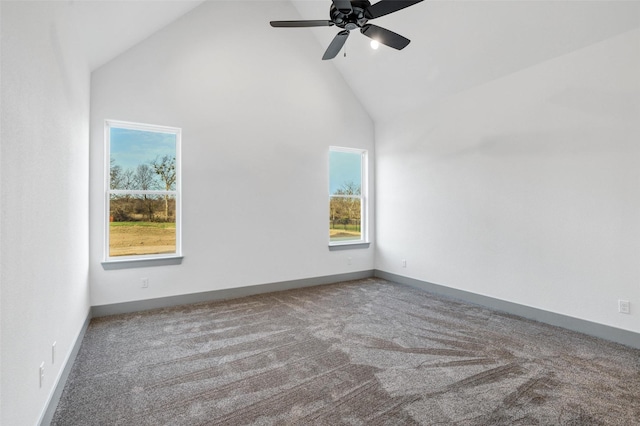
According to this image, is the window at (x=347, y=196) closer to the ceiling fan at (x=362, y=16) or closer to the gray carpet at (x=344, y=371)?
the gray carpet at (x=344, y=371)

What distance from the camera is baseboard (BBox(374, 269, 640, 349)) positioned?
3.10m

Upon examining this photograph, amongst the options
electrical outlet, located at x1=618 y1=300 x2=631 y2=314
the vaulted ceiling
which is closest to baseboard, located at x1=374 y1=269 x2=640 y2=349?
electrical outlet, located at x1=618 y1=300 x2=631 y2=314

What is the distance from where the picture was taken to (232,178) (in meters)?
4.62

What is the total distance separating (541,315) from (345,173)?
11.6ft

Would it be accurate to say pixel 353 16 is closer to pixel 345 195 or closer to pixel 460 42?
pixel 460 42

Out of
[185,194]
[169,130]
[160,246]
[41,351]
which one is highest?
[169,130]

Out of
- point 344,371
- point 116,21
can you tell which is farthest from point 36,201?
point 116,21

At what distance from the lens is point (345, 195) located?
5852 mm

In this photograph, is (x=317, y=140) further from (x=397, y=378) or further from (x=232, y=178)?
(x=397, y=378)

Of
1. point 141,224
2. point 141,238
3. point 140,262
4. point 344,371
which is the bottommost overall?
point 344,371

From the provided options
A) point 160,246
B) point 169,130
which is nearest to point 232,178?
point 169,130

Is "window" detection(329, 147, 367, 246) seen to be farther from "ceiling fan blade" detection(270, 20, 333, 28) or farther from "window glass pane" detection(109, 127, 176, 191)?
"ceiling fan blade" detection(270, 20, 333, 28)

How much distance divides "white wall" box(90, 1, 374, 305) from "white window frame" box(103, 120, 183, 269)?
0.25 feet

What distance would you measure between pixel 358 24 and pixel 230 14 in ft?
8.69
